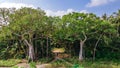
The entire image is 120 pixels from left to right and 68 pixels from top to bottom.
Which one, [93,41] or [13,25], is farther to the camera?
[93,41]

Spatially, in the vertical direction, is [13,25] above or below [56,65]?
above

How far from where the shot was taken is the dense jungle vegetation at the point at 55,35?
14750 millimetres

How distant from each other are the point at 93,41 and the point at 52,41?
10.3 feet

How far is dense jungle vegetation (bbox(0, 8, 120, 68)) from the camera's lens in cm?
1475

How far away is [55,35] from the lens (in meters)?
16.1

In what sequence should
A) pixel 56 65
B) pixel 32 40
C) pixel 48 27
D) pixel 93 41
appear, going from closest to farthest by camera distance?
pixel 56 65
pixel 48 27
pixel 32 40
pixel 93 41

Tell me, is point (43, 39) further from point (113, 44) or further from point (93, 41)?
point (113, 44)

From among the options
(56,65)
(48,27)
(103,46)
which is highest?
(48,27)

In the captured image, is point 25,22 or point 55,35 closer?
point 25,22

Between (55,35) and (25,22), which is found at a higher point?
(25,22)

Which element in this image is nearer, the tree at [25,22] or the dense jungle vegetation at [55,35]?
the tree at [25,22]

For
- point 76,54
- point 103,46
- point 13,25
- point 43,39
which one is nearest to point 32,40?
point 43,39

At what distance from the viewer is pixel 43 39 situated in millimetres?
17172

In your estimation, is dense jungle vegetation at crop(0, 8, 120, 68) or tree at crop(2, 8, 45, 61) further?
dense jungle vegetation at crop(0, 8, 120, 68)
